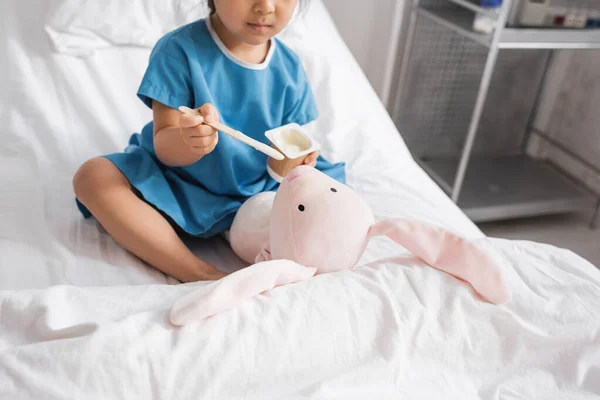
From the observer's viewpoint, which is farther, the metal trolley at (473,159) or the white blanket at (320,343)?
the metal trolley at (473,159)

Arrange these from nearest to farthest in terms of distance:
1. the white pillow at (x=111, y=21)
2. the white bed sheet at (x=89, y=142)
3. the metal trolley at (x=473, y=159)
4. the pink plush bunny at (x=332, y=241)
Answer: the pink plush bunny at (x=332, y=241)
the white bed sheet at (x=89, y=142)
the white pillow at (x=111, y=21)
the metal trolley at (x=473, y=159)

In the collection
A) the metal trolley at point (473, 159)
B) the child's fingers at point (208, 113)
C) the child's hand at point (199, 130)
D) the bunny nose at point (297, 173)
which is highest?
the child's fingers at point (208, 113)

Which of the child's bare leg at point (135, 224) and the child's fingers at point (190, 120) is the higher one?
the child's fingers at point (190, 120)

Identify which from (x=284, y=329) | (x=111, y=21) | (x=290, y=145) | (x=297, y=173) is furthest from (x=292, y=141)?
(x=111, y=21)

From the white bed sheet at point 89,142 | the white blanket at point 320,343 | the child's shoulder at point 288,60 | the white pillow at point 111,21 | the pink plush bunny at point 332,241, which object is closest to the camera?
the white blanket at point 320,343

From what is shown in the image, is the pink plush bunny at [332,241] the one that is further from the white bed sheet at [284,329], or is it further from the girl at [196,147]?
the girl at [196,147]

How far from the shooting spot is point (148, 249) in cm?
87

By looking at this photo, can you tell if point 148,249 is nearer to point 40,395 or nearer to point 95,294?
point 95,294

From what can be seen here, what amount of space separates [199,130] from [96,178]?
0.22 m

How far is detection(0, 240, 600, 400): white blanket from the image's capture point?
55 cm

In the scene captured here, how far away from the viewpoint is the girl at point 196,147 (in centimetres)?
88

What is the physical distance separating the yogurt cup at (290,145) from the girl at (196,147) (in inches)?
1.6

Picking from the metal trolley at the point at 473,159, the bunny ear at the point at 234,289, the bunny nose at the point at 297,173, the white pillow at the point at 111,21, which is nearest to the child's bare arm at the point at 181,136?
the bunny nose at the point at 297,173

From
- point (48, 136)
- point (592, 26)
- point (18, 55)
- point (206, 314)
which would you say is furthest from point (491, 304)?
point (592, 26)
